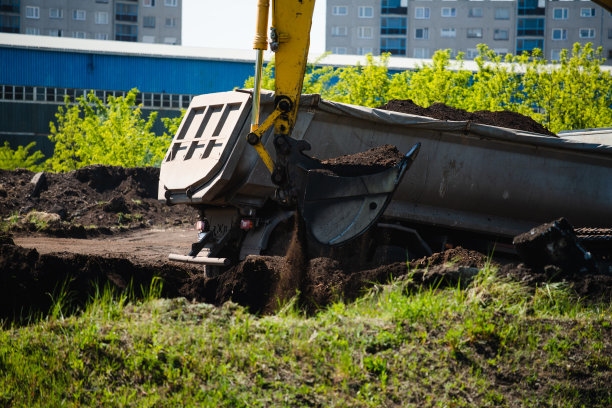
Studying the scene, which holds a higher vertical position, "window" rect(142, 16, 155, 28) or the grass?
"window" rect(142, 16, 155, 28)

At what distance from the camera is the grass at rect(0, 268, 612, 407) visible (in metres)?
4.81

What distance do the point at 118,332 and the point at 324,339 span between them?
4.85ft

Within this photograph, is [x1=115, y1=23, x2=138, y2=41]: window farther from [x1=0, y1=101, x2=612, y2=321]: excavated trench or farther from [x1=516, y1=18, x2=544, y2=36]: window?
[x1=0, y1=101, x2=612, y2=321]: excavated trench

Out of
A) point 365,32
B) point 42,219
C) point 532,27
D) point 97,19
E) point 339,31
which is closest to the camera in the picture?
point 42,219

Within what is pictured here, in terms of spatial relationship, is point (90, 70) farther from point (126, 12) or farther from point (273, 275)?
point (126, 12)

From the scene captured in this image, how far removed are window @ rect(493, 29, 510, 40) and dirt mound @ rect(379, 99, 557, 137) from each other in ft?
258

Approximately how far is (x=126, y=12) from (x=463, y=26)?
3867 cm

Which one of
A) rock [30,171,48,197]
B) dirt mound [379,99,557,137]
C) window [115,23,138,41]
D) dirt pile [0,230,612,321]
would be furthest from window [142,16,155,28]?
dirt pile [0,230,612,321]

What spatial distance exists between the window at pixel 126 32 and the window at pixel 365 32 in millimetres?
26193

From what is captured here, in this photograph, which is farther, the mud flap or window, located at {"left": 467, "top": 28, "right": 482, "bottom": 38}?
window, located at {"left": 467, "top": 28, "right": 482, "bottom": 38}

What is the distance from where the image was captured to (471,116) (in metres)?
10.7

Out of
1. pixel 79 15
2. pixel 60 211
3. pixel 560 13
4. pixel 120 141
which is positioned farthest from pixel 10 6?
pixel 60 211

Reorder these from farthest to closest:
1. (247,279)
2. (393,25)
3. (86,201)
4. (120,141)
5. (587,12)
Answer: (393,25), (587,12), (120,141), (86,201), (247,279)

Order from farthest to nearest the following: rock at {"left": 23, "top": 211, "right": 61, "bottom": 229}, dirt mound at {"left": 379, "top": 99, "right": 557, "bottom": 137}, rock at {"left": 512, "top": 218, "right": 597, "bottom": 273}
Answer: rock at {"left": 23, "top": 211, "right": 61, "bottom": 229}
dirt mound at {"left": 379, "top": 99, "right": 557, "bottom": 137}
rock at {"left": 512, "top": 218, "right": 597, "bottom": 273}
